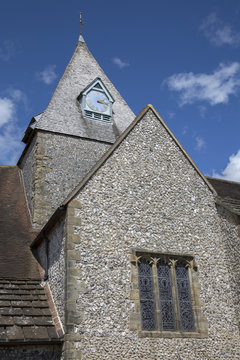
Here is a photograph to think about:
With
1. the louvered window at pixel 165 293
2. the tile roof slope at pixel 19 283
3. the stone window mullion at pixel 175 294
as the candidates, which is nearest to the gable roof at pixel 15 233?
the tile roof slope at pixel 19 283

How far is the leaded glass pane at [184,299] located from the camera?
31.0 ft

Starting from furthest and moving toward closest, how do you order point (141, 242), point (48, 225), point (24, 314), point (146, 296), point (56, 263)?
point (48, 225) < point (141, 242) < point (56, 263) < point (146, 296) < point (24, 314)

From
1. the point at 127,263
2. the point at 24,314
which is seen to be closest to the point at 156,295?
the point at 127,263

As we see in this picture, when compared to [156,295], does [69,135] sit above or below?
above

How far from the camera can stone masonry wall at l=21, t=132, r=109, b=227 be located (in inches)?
514

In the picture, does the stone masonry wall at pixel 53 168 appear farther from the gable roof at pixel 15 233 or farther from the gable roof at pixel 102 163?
the gable roof at pixel 102 163

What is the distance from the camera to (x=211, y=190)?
38.4 ft

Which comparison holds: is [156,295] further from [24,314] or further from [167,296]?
[24,314]

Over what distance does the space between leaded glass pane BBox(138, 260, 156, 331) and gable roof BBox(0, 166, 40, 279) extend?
111 inches

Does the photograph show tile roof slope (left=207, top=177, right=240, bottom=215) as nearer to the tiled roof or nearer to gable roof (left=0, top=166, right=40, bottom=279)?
gable roof (left=0, top=166, right=40, bottom=279)

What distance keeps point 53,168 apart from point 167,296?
6.57 meters

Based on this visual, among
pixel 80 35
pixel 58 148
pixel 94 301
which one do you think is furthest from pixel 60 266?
pixel 80 35

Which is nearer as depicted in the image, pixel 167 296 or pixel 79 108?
pixel 167 296

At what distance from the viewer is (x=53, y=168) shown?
46.0ft
